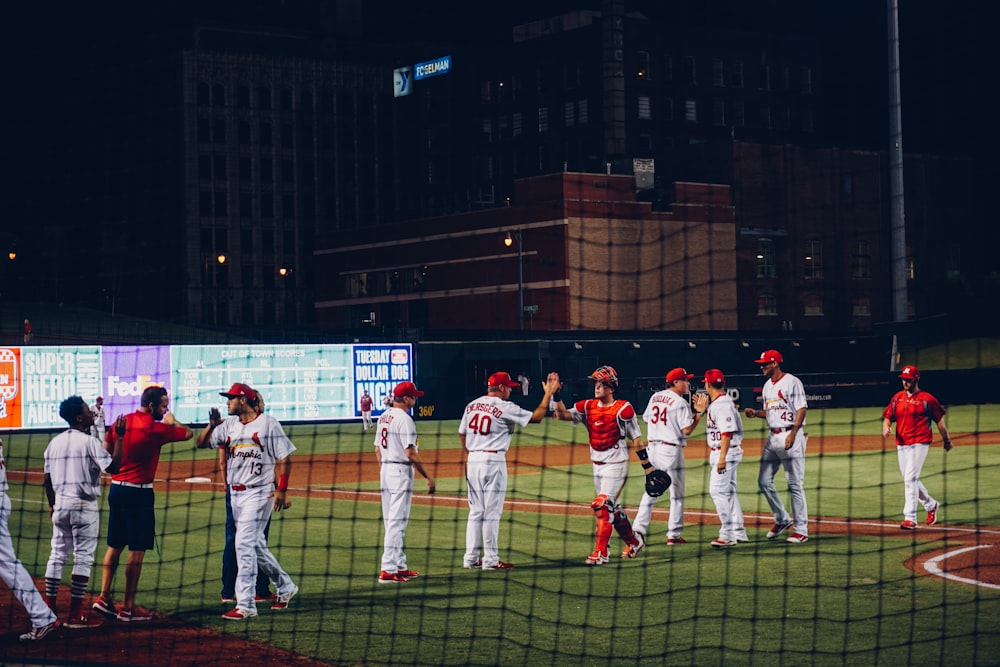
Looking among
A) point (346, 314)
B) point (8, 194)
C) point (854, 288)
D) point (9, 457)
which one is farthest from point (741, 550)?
point (8, 194)

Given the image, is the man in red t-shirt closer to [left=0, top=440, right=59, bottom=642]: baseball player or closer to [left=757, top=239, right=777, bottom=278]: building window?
[left=0, top=440, right=59, bottom=642]: baseball player

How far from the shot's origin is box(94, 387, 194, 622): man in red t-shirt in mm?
10820

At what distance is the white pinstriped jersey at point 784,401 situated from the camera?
14438 mm

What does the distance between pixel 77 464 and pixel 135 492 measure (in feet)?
1.69

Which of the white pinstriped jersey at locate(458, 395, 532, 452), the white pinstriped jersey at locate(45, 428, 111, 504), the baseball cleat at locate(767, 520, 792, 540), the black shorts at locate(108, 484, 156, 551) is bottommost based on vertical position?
the baseball cleat at locate(767, 520, 792, 540)

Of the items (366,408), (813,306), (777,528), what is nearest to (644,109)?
(813,306)

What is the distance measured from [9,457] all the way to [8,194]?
5414 centimetres

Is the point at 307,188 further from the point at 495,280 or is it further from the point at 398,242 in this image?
the point at 495,280

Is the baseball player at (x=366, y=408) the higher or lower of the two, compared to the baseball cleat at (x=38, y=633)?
higher

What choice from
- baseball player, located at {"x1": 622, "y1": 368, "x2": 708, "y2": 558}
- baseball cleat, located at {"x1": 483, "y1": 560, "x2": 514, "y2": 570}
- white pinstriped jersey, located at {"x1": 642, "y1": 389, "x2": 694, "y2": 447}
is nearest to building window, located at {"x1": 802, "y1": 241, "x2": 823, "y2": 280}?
baseball player, located at {"x1": 622, "y1": 368, "x2": 708, "y2": 558}

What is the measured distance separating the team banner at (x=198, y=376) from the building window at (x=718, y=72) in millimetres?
52323

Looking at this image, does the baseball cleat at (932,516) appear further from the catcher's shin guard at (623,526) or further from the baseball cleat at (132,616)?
the baseball cleat at (132,616)

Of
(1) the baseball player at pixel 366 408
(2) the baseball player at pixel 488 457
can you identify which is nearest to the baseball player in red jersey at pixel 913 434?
(2) the baseball player at pixel 488 457

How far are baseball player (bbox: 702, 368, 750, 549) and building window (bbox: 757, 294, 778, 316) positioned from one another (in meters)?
56.1
